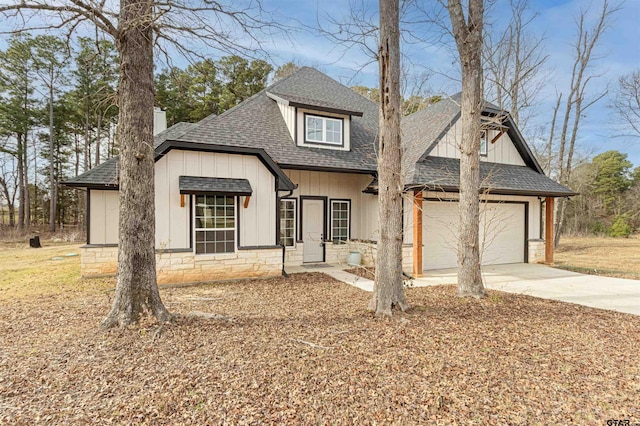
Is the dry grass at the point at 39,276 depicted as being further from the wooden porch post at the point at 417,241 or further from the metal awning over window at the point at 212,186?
the wooden porch post at the point at 417,241

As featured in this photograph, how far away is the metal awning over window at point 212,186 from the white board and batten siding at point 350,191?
271 cm

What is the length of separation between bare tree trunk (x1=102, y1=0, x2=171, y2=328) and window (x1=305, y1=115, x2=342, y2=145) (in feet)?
20.8

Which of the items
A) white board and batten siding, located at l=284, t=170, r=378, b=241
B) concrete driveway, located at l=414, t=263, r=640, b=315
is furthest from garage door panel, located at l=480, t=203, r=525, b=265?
white board and batten siding, located at l=284, t=170, r=378, b=241

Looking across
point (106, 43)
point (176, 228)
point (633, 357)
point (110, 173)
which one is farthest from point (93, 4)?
point (633, 357)

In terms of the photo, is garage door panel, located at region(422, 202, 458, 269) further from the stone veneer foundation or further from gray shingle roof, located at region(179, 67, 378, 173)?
the stone veneer foundation

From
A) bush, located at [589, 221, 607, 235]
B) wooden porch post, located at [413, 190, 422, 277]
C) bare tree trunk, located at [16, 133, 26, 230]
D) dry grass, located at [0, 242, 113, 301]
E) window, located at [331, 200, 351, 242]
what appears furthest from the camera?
bush, located at [589, 221, 607, 235]

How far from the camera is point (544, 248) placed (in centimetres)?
1143

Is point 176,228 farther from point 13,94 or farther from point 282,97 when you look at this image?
point 13,94

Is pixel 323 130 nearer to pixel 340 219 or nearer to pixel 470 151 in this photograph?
pixel 340 219

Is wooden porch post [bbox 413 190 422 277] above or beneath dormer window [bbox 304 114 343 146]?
beneath

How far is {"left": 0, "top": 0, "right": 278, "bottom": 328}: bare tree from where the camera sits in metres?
4.29

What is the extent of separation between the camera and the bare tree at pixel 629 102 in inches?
690

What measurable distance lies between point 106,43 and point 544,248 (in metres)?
13.8

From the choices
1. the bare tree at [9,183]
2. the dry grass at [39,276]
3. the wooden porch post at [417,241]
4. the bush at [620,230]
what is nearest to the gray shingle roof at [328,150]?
the wooden porch post at [417,241]
